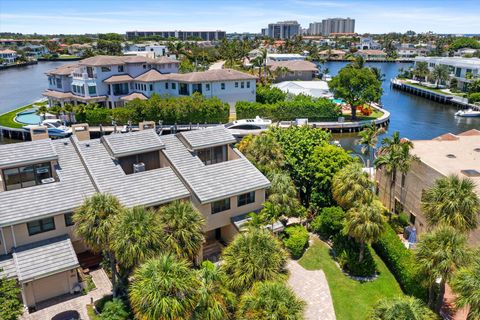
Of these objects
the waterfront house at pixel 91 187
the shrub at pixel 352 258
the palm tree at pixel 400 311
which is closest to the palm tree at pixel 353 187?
the shrub at pixel 352 258

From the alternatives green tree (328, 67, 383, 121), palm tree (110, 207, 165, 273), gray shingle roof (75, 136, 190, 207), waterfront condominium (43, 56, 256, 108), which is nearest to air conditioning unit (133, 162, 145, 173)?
gray shingle roof (75, 136, 190, 207)

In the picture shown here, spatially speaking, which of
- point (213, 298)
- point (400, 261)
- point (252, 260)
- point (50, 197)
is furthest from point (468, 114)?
point (50, 197)

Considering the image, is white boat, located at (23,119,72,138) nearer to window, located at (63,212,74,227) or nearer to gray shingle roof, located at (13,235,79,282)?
window, located at (63,212,74,227)

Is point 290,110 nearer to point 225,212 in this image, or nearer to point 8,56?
point 225,212

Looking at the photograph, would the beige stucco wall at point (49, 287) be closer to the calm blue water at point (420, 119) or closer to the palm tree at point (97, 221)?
the palm tree at point (97, 221)

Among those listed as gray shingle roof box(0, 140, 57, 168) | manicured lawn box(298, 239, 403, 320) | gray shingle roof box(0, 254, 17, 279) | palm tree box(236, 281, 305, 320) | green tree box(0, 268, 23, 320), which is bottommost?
manicured lawn box(298, 239, 403, 320)

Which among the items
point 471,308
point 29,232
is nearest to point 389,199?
Answer: point 471,308
